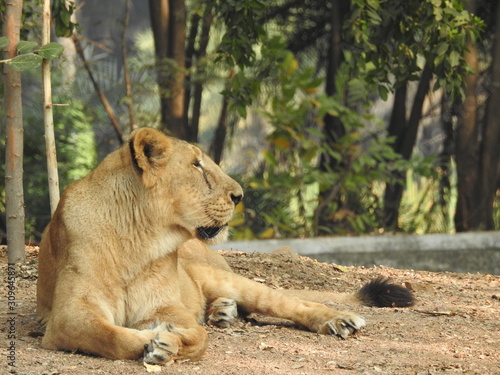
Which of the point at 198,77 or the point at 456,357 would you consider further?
the point at 198,77

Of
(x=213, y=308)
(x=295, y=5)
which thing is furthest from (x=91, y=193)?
(x=295, y=5)

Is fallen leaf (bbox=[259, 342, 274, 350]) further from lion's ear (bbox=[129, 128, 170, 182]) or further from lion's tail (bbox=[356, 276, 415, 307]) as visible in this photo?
lion's tail (bbox=[356, 276, 415, 307])

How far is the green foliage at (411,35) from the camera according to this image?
6.32 meters

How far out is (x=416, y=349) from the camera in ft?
13.1

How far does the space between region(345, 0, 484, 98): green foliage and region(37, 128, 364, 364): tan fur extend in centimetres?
267

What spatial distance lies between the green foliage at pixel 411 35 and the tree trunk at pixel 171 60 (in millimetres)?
2597

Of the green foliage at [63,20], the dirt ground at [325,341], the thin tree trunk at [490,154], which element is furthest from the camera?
the thin tree trunk at [490,154]

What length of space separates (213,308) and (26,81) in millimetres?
8671

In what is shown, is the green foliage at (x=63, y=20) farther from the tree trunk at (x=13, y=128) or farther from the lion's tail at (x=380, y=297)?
the lion's tail at (x=380, y=297)

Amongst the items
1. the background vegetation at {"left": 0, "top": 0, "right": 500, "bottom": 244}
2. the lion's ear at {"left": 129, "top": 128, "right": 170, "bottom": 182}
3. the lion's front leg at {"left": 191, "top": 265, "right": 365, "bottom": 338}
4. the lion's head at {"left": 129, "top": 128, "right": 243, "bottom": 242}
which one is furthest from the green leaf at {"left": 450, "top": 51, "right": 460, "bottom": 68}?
the lion's ear at {"left": 129, "top": 128, "right": 170, "bottom": 182}

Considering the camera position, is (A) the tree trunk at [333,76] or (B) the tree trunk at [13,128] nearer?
(B) the tree trunk at [13,128]

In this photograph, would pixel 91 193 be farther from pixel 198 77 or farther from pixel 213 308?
pixel 198 77

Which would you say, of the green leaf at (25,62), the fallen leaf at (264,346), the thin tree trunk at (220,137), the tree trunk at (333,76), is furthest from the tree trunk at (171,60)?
the fallen leaf at (264,346)

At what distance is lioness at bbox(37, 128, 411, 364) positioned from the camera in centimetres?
365
